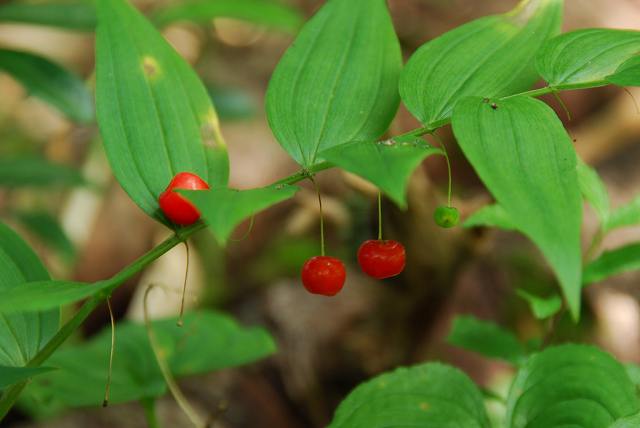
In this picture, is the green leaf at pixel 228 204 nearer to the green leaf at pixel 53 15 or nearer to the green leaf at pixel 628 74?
the green leaf at pixel 628 74

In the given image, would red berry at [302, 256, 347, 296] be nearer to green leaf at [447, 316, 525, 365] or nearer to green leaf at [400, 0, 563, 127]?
green leaf at [400, 0, 563, 127]

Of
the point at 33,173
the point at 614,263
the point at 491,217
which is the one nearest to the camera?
the point at 614,263

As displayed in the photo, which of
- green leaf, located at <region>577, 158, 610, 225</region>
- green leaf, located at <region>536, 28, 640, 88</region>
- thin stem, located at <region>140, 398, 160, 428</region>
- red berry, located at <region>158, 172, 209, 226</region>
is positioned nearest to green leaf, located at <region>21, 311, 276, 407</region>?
thin stem, located at <region>140, 398, 160, 428</region>

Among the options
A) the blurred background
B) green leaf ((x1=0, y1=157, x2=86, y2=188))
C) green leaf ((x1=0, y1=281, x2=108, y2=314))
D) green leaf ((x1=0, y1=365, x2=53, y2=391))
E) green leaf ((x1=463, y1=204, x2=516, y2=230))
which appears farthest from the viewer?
the blurred background

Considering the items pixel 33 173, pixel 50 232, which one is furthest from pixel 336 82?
pixel 50 232

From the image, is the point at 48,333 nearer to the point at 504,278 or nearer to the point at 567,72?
the point at 567,72

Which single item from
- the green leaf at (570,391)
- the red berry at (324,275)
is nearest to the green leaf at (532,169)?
the red berry at (324,275)

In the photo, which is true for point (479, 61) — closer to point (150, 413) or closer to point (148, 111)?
point (148, 111)
